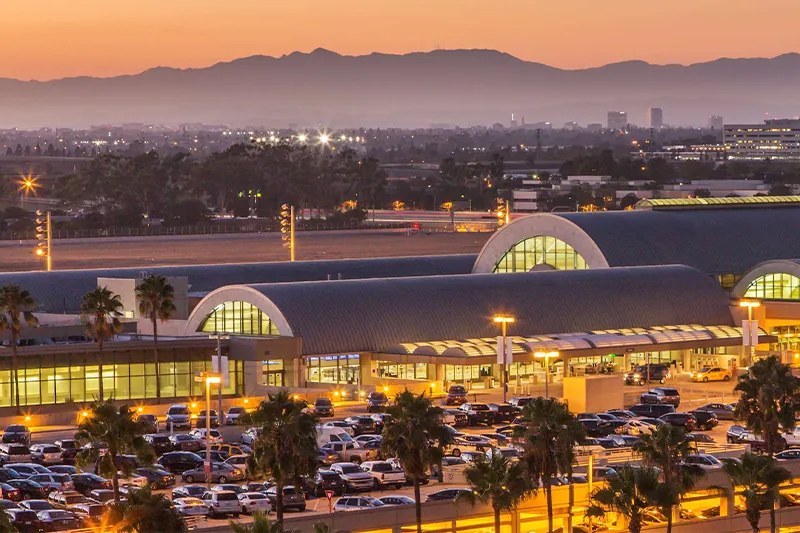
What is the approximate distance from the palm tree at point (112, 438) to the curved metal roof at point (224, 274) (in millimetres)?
56362

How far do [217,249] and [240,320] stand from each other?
8815 centimetres

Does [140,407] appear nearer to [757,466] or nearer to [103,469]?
[103,469]

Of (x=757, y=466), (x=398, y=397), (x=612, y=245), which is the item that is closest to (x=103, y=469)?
(x=398, y=397)

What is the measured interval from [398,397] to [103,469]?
8.82 metres

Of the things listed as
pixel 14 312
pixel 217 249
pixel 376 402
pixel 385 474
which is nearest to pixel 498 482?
pixel 385 474

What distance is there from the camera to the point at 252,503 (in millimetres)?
58906

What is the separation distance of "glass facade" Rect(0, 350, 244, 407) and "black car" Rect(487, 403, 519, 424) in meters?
17.2

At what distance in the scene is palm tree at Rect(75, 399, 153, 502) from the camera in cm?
5441

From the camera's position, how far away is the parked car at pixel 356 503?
58438 millimetres

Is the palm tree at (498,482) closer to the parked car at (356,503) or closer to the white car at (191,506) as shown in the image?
the parked car at (356,503)

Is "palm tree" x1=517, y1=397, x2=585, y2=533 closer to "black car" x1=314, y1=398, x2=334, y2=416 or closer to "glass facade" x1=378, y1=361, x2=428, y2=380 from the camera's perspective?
"black car" x1=314, y1=398, x2=334, y2=416

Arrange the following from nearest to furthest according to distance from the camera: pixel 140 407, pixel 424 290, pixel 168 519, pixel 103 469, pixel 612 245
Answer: pixel 168 519 → pixel 103 469 → pixel 140 407 → pixel 424 290 → pixel 612 245

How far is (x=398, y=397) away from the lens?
181 feet

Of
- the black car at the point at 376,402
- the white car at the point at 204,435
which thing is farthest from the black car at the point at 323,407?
the white car at the point at 204,435
